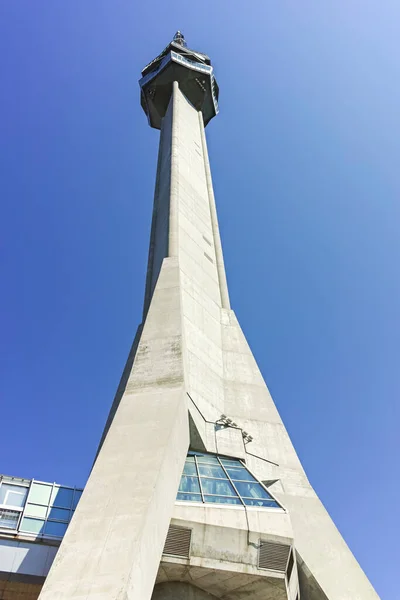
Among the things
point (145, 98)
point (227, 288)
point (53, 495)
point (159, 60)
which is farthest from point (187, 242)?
point (159, 60)

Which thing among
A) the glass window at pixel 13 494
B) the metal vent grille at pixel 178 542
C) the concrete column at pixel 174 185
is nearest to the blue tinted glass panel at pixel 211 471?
the metal vent grille at pixel 178 542

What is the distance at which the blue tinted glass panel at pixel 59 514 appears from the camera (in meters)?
17.3

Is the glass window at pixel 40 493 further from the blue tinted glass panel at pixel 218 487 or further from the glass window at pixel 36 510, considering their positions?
the blue tinted glass panel at pixel 218 487

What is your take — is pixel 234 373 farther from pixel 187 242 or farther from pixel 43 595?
pixel 43 595

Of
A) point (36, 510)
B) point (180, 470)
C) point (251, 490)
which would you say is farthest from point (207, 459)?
point (36, 510)

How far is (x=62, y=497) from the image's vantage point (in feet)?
59.7

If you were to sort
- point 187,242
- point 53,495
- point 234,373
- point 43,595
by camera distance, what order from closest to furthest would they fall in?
1. point 43,595
2. point 53,495
3. point 234,373
4. point 187,242

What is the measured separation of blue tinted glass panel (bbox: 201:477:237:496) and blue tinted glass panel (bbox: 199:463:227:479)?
9.9 inches

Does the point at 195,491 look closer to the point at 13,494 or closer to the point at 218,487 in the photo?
the point at 218,487

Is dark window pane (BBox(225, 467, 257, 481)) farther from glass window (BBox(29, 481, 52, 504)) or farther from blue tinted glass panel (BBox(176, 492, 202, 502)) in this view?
glass window (BBox(29, 481, 52, 504))

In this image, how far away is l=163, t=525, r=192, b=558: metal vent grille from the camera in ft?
36.6

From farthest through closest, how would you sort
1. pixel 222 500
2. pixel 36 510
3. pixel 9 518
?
pixel 36 510 → pixel 9 518 → pixel 222 500

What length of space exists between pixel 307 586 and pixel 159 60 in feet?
154

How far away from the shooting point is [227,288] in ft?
83.4
